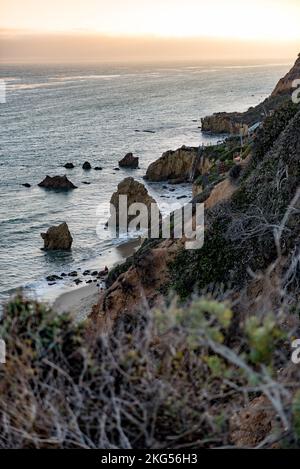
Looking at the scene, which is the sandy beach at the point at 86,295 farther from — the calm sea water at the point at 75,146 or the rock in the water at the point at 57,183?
the rock in the water at the point at 57,183

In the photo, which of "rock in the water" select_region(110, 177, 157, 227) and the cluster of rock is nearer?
the cluster of rock

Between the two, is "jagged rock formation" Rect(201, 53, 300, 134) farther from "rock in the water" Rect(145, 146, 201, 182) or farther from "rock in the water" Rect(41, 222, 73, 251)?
"rock in the water" Rect(41, 222, 73, 251)

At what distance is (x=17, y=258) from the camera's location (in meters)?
39.2

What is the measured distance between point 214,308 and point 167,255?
15.6 m

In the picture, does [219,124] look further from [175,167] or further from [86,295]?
[86,295]

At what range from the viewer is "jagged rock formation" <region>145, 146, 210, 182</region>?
5997 cm

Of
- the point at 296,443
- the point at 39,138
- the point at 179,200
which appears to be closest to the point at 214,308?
the point at 296,443

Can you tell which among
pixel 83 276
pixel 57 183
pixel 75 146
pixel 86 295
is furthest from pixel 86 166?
pixel 86 295

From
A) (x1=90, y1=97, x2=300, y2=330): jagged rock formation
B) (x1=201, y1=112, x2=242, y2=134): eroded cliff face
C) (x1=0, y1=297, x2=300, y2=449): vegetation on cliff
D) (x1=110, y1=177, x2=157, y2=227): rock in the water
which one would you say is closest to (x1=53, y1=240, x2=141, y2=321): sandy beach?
(x1=90, y1=97, x2=300, y2=330): jagged rock formation

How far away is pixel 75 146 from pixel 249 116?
27559mm

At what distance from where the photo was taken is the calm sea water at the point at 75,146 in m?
41.1

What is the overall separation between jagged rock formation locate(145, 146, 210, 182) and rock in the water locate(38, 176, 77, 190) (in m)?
9.13

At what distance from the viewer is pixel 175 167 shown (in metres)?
61.4

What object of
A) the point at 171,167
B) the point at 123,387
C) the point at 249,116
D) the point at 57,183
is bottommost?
the point at 57,183
